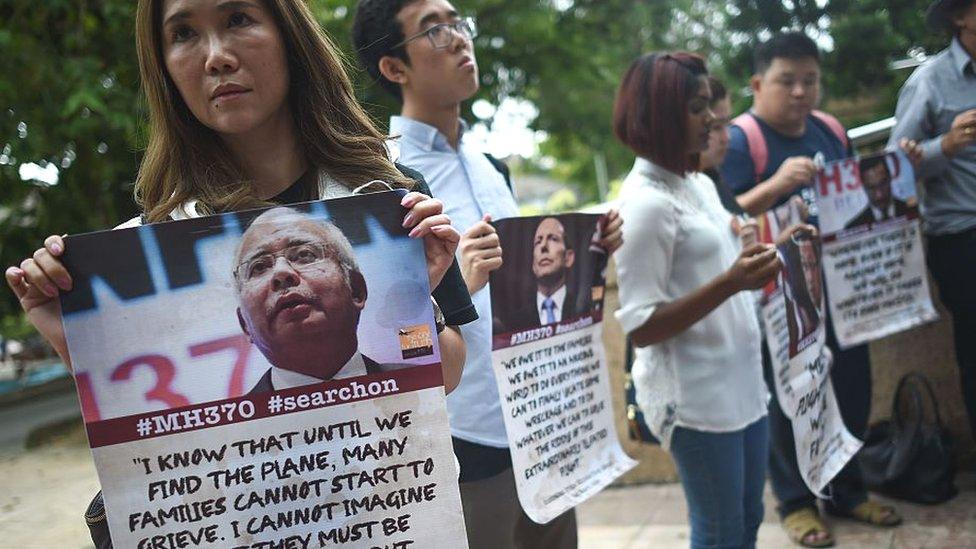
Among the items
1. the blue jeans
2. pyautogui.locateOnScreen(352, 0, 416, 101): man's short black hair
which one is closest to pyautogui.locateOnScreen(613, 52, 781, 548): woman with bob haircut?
the blue jeans

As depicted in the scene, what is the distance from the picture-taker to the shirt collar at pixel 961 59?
3.79 metres

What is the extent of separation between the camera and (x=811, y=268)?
315 cm

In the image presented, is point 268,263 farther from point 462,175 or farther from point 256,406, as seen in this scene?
point 462,175

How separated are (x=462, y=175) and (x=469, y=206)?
109mm

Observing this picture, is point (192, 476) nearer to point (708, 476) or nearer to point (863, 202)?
point (708, 476)

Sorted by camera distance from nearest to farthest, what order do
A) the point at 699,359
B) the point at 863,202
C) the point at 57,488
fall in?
1. the point at 699,359
2. the point at 863,202
3. the point at 57,488

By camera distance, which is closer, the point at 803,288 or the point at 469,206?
the point at 469,206

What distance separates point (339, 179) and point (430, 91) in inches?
37.8

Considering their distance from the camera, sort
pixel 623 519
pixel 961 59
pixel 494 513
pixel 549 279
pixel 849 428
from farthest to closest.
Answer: pixel 623 519 < pixel 849 428 < pixel 961 59 < pixel 549 279 < pixel 494 513

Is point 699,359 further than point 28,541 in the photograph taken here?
No

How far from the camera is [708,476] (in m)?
2.63

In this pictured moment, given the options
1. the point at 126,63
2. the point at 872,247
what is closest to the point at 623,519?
the point at 872,247

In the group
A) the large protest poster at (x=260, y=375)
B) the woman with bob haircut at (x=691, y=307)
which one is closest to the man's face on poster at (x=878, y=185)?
the woman with bob haircut at (x=691, y=307)

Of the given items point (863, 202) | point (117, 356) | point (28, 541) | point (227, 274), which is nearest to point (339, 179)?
point (227, 274)
